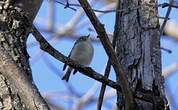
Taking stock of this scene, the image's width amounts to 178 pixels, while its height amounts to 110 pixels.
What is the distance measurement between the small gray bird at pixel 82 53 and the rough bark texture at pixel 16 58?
117cm

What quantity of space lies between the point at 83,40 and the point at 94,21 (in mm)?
1736

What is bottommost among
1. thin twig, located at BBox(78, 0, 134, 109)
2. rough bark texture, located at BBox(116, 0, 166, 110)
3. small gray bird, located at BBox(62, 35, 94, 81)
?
small gray bird, located at BBox(62, 35, 94, 81)

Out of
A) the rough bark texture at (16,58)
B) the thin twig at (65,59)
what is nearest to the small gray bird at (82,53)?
the thin twig at (65,59)

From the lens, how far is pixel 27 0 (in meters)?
1.48

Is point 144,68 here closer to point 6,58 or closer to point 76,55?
point 6,58

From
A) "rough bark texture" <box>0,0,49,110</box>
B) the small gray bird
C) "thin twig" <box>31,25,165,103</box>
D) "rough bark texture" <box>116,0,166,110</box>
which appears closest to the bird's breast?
the small gray bird

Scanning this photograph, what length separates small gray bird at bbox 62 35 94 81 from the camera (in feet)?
9.29

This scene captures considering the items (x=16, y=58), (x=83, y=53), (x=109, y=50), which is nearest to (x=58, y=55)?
(x=109, y=50)

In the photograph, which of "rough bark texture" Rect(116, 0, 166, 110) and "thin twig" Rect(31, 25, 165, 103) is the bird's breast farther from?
"thin twig" Rect(31, 25, 165, 103)

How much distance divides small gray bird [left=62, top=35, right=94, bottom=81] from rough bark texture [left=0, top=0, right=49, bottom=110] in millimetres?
1171

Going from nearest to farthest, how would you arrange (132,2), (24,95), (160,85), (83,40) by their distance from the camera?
(24,95)
(160,85)
(132,2)
(83,40)

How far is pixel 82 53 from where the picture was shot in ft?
9.53

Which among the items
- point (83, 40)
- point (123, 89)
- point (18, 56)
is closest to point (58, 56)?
point (123, 89)

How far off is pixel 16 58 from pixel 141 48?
29.8 inches
